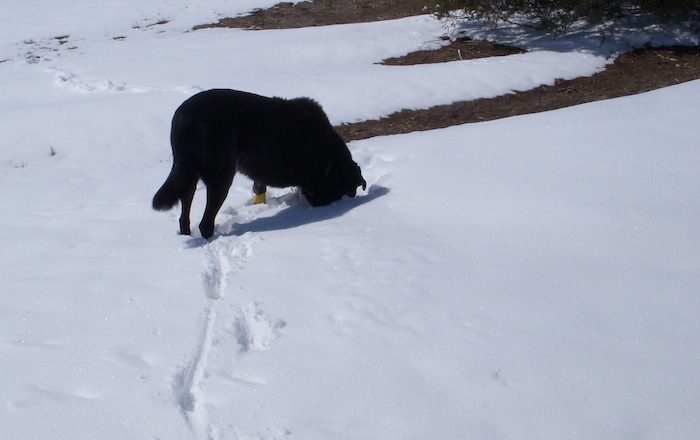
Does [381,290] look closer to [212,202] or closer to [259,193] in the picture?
[212,202]

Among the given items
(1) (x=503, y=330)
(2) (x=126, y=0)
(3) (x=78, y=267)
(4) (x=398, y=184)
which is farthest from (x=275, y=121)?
(2) (x=126, y=0)

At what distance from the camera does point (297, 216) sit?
695 centimetres

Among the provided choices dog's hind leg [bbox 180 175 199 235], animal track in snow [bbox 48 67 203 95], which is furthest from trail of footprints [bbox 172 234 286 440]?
animal track in snow [bbox 48 67 203 95]

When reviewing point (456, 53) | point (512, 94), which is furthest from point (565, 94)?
point (456, 53)

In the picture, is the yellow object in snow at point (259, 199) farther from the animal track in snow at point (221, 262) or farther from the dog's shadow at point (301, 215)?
the animal track in snow at point (221, 262)

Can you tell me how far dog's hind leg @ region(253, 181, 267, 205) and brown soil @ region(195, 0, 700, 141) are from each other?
8.43 feet

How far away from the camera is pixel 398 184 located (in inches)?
283

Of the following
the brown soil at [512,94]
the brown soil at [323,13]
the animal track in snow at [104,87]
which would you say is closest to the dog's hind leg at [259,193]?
the brown soil at [512,94]

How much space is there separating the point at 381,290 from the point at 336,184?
2417 millimetres

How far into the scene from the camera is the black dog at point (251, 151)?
6.25 metres

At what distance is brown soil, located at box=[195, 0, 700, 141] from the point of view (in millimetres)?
10289

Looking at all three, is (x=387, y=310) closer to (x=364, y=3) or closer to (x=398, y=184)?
(x=398, y=184)

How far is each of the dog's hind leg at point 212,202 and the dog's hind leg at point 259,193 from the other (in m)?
0.86

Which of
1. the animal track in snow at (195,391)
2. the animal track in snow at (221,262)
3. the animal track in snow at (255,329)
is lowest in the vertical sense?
the animal track in snow at (221,262)
